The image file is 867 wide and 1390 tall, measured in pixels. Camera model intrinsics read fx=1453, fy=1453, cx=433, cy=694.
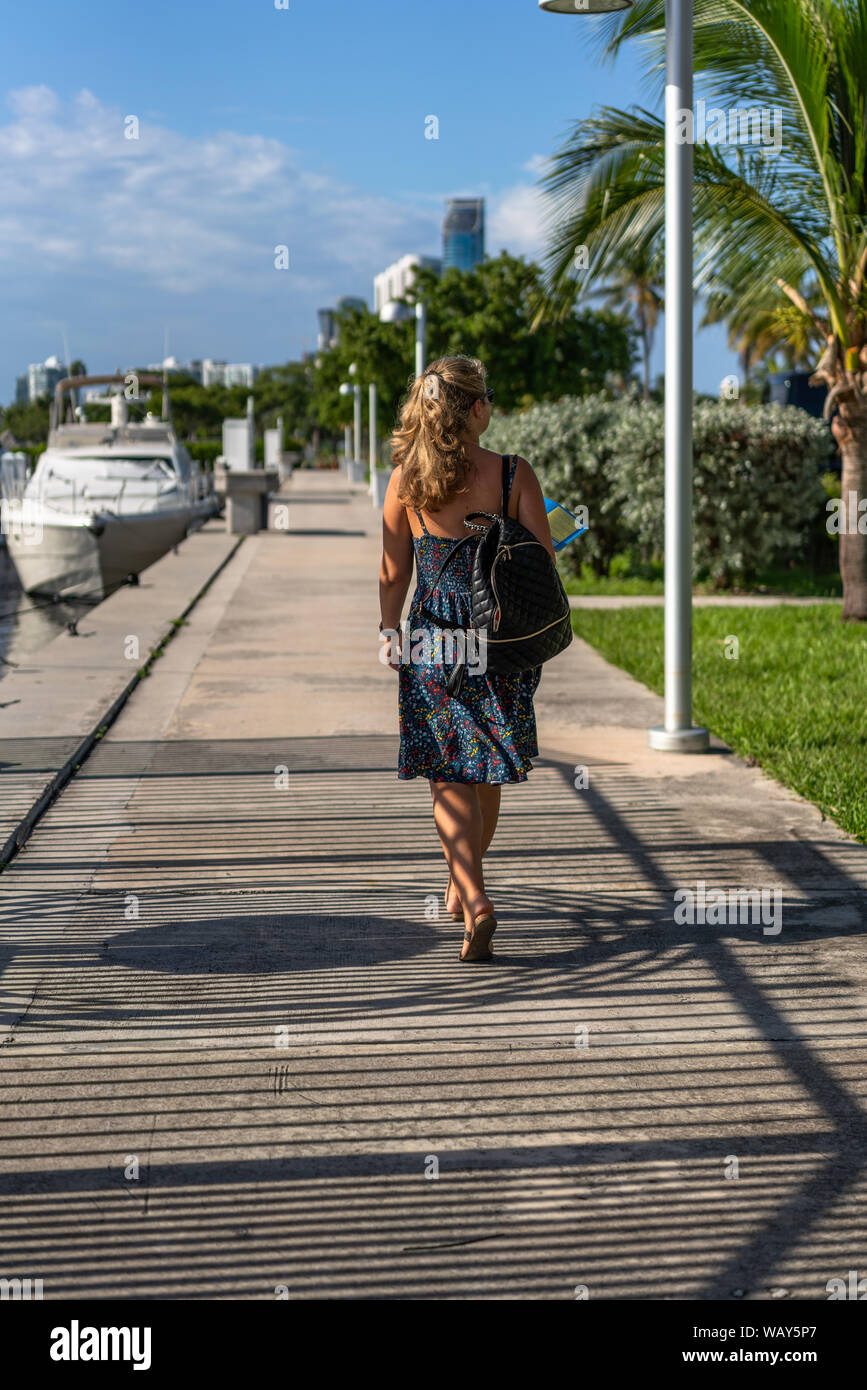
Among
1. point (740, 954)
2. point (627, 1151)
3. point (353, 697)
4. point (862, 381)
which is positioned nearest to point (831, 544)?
point (862, 381)

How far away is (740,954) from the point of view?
4711mm

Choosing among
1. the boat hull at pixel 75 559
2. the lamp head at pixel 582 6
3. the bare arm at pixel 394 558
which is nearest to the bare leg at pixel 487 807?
the bare arm at pixel 394 558

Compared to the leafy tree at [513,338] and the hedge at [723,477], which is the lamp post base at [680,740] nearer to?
the hedge at [723,477]

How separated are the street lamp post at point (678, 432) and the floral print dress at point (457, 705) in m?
3.30

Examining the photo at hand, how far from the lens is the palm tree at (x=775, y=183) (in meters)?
11.6

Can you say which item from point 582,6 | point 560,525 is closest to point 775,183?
point 582,6

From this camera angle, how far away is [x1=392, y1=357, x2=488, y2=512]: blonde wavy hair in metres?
4.40

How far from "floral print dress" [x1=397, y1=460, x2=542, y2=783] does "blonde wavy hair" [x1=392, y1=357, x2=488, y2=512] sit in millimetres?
166

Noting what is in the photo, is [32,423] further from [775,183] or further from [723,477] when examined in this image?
[775,183]

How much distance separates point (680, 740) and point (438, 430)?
377cm

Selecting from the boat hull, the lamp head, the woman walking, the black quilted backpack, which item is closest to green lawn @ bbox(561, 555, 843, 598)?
the boat hull

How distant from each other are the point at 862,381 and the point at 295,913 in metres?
9.36

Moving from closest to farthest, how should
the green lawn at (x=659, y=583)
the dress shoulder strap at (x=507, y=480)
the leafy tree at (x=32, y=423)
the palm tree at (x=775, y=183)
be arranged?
the dress shoulder strap at (x=507, y=480) → the palm tree at (x=775, y=183) → the green lawn at (x=659, y=583) → the leafy tree at (x=32, y=423)
